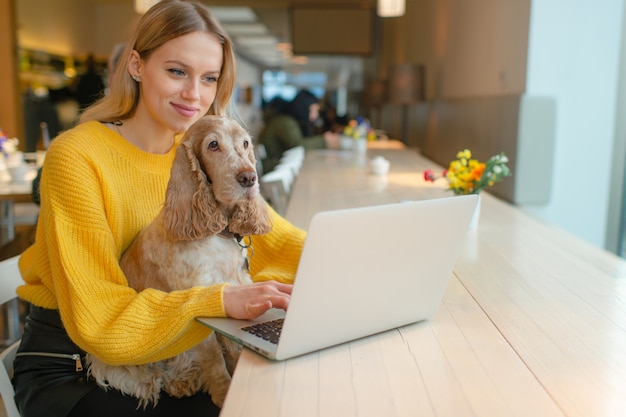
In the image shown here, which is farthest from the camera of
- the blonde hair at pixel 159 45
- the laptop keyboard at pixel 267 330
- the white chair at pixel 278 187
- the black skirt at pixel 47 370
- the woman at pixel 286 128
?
the woman at pixel 286 128

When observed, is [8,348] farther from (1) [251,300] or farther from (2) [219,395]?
(1) [251,300]

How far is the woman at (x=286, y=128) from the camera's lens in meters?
6.04

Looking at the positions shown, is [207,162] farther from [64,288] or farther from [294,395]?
[294,395]

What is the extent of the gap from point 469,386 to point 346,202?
1.84 m

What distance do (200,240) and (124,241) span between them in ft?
0.84

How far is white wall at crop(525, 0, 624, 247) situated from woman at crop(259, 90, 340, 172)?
101 inches

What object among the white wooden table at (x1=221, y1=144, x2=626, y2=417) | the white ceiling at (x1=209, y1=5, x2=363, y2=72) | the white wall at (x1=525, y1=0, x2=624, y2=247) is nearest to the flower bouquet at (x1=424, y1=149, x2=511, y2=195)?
the white wooden table at (x1=221, y1=144, x2=626, y2=417)

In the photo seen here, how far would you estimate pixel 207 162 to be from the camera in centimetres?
123

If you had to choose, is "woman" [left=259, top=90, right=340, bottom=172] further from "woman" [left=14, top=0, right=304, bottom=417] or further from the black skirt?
the black skirt

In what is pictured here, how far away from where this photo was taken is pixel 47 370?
4.47ft

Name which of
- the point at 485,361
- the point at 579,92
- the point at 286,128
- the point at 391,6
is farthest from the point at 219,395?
the point at 391,6

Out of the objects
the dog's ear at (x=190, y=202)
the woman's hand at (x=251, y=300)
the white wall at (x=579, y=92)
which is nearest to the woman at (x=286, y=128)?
the white wall at (x=579, y=92)

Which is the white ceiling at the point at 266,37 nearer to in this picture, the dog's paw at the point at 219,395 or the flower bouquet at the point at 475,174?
the flower bouquet at the point at 475,174

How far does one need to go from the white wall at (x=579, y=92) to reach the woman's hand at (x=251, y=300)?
3.11m
